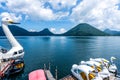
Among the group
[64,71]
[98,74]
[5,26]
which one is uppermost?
[5,26]

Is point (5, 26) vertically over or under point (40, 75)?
over

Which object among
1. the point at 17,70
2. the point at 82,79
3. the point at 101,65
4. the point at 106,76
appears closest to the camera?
the point at 106,76

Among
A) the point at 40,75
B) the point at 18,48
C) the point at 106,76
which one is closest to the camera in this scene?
the point at 106,76

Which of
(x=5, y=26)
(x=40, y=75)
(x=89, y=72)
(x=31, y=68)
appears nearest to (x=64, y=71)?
(x=31, y=68)

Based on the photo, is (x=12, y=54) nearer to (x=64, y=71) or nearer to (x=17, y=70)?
(x=17, y=70)

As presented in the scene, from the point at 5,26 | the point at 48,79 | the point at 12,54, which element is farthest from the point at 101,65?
the point at 5,26

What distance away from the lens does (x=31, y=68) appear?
58.8 meters

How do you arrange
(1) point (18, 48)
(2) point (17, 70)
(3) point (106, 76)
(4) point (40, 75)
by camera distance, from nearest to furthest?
(3) point (106, 76), (4) point (40, 75), (2) point (17, 70), (1) point (18, 48)

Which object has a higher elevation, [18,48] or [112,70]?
[18,48]

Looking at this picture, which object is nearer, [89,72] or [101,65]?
[89,72]

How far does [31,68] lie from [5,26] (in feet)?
50.8

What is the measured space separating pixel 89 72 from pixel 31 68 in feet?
88.5

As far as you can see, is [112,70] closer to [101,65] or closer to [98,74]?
[101,65]

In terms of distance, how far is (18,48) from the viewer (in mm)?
58469
